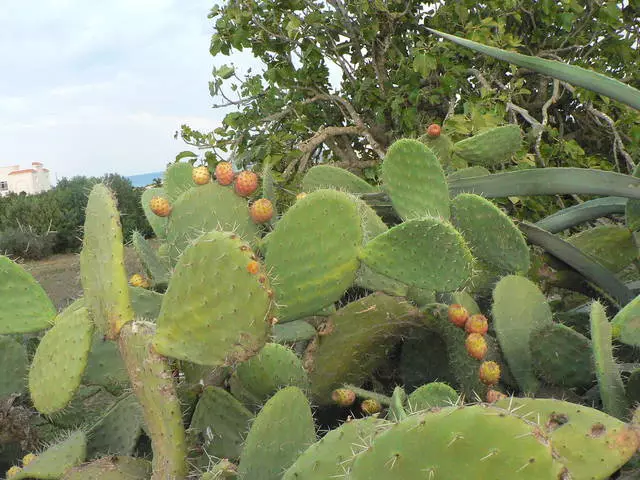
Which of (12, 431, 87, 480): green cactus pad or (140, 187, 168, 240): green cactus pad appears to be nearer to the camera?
(12, 431, 87, 480): green cactus pad

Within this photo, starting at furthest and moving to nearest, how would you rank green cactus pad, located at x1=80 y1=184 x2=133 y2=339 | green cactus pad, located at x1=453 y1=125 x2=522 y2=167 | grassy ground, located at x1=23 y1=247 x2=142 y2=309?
grassy ground, located at x1=23 y1=247 x2=142 y2=309 → green cactus pad, located at x1=453 y1=125 x2=522 y2=167 → green cactus pad, located at x1=80 y1=184 x2=133 y2=339

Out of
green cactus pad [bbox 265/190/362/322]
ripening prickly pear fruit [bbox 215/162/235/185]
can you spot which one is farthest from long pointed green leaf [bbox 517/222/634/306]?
ripening prickly pear fruit [bbox 215/162/235/185]

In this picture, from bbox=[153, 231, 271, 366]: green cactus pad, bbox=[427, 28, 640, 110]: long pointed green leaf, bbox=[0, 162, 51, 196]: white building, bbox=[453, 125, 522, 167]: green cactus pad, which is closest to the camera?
bbox=[153, 231, 271, 366]: green cactus pad

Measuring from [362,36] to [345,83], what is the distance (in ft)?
1.33

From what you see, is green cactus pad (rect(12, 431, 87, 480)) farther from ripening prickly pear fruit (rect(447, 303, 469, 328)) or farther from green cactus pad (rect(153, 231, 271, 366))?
ripening prickly pear fruit (rect(447, 303, 469, 328))

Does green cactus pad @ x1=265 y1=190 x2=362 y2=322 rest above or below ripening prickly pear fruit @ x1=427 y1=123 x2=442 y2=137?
below

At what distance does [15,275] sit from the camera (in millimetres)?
1052

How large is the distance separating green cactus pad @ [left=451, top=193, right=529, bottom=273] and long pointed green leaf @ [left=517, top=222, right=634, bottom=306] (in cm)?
14

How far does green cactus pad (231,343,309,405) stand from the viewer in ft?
2.99

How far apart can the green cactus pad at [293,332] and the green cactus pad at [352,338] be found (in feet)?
0.09

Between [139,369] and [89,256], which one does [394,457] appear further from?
[89,256]

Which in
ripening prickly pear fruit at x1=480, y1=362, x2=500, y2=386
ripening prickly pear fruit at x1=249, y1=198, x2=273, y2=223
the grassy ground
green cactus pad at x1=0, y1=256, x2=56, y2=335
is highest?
ripening prickly pear fruit at x1=249, y1=198, x2=273, y2=223

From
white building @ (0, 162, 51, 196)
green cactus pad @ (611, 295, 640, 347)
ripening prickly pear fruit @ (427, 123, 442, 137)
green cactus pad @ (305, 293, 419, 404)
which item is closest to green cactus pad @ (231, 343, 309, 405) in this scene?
green cactus pad @ (305, 293, 419, 404)

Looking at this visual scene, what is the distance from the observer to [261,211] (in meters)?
1.08
